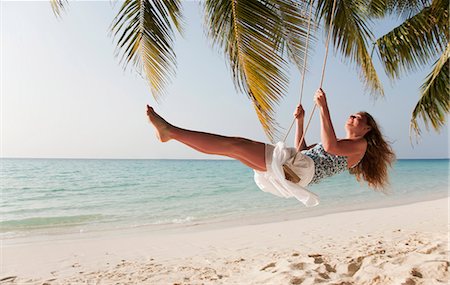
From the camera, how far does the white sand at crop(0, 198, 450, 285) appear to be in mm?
3885

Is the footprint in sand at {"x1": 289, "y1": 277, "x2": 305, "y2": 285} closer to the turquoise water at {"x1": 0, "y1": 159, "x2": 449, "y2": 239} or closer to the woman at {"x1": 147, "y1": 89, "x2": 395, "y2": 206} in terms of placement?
the woman at {"x1": 147, "y1": 89, "x2": 395, "y2": 206}

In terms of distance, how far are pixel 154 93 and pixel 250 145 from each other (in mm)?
1327

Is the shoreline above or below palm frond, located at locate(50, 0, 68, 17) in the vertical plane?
below

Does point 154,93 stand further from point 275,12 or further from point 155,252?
point 155,252

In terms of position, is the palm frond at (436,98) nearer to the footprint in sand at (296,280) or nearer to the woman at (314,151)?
the woman at (314,151)

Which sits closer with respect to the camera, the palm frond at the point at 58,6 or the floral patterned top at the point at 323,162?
the floral patterned top at the point at 323,162

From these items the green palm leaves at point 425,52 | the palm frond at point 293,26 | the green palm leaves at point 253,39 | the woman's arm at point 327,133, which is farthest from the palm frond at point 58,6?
the green palm leaves at point 425,52

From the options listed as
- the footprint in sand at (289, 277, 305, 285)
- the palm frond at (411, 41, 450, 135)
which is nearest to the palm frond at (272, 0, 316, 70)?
the footprint in sand at (289, 277, 305, 285)

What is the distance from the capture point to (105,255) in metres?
5.86

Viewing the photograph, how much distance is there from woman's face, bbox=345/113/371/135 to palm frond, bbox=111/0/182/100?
155 centimetres

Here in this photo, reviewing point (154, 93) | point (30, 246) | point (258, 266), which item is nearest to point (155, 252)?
point (258, 266)

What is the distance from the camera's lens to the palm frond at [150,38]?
3.57m

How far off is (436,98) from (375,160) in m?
2.91

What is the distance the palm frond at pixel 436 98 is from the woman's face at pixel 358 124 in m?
2.68
